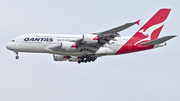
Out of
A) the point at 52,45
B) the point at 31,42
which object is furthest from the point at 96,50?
the point at 31,42

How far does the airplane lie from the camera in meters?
46.0

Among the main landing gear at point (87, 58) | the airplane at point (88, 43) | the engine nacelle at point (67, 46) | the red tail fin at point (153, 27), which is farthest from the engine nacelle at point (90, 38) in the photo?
the red tail fin at point (153, 27)

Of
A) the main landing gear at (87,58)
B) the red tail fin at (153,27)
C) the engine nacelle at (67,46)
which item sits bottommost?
the main landing gear at (87,58)

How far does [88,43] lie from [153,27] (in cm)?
1265

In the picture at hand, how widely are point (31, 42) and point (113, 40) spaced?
1154cm

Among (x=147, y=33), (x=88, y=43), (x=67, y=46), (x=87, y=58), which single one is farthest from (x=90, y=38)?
(x=147, y=33)

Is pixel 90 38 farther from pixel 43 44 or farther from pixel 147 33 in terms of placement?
pixel 147 33

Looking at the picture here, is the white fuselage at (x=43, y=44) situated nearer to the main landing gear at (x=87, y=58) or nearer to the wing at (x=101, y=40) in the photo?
the wing at (x=101, y=40)

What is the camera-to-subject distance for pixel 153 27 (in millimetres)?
52469

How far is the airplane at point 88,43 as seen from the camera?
46.0 meters

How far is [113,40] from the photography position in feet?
152

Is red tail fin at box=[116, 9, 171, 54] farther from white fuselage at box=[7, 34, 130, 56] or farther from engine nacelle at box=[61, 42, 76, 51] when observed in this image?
engine nacelle at box=[61, 42, 76, 51]

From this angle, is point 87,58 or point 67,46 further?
point 87,58

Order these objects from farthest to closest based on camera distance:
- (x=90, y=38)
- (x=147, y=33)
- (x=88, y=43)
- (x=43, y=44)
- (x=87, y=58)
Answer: (x=147, y=33) < (x=87, y=58) < (x=43, y=44) < (x=88, y=43) < (x=90, y=38)
